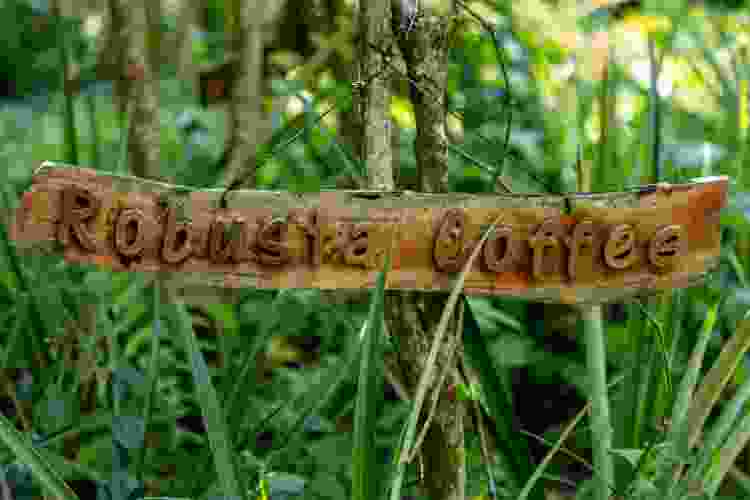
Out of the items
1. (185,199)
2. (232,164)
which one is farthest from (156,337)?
(232,164)

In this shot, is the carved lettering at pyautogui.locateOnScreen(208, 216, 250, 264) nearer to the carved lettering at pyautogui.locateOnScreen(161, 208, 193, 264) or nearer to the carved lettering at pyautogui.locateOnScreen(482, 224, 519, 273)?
the carved lettering at pyautogui.locateOnScreen(161, 208, 193, 264)

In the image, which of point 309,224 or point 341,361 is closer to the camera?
point 309,224

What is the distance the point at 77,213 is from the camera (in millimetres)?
915

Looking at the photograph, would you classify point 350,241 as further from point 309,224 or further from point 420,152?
point 420,152

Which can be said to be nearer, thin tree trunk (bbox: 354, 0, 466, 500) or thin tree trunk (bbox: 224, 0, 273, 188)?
thin tree trunk (bbox: 354, 0, 466, 500)

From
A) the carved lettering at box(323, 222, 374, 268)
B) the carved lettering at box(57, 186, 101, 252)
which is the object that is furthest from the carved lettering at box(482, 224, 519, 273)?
the carved lettering at box(57, 186, 101, 252)

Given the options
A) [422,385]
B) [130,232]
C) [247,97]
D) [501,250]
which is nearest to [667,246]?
[501,250]

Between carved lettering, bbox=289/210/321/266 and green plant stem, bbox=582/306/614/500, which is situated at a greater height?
carved lettering, bbox=289/210/321/266

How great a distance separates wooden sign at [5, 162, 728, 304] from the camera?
921 millimetres

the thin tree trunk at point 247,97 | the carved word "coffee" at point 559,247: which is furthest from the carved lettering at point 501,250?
the thin tree trunk at point 247,97

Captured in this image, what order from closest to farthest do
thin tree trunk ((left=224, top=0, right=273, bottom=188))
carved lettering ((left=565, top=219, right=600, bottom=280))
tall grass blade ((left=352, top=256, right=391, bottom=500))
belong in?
tall grass blade ((left=352, top=256, right=391, bottom=500))
carved lettering ((left=565, top=219, right=600, bottom=280))
thin tree trunk ((left=224, top=0, right=273, bottom=188))

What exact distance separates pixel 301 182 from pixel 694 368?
0.94m

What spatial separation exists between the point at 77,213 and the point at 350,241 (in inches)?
10.0

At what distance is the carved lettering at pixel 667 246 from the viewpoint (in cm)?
97
